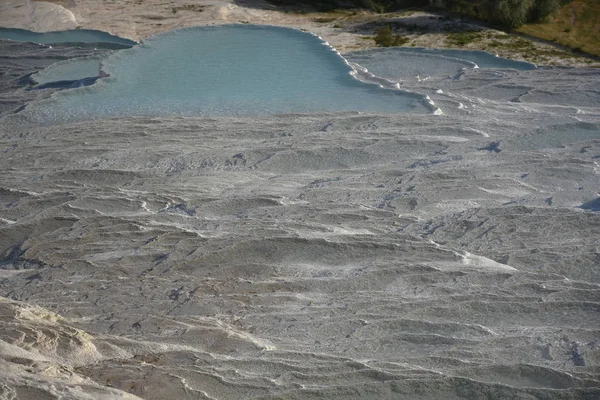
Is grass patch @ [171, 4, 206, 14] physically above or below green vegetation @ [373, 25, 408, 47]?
above

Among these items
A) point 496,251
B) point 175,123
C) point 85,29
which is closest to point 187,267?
point 496,251

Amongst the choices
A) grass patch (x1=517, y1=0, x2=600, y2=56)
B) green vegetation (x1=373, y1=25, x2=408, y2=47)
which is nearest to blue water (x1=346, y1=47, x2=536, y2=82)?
green vegetation (x1=373, y1=25, x2=408, y2=47)

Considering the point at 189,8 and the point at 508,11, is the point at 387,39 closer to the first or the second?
the point at 508,11

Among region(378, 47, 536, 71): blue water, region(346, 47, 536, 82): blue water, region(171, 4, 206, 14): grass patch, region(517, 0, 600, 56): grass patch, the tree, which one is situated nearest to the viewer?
region(346, 47, 536, 82): blue water

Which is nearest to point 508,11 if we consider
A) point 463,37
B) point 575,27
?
point 463,37

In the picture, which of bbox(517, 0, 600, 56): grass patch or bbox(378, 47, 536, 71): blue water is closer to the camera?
bbox(378, 47, 536, 71): blue water

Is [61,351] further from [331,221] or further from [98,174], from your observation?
[98,174]

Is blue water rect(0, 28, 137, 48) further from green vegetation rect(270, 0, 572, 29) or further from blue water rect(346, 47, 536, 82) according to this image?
green vegetation rect(270, 0, 572, 29)
